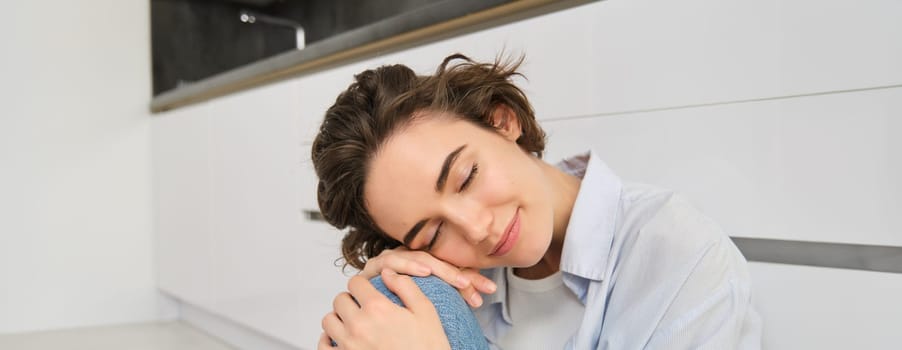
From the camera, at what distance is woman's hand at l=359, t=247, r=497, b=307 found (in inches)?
34.0

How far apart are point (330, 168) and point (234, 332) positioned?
1.93m

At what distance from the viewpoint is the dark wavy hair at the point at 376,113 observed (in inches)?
35.9

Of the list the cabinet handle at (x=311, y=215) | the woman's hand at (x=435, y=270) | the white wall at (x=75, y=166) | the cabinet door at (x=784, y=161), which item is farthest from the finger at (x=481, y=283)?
the white wall at (x=75, y=166)

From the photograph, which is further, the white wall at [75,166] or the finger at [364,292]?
the white wall at [75,166]

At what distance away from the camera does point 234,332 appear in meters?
2.69

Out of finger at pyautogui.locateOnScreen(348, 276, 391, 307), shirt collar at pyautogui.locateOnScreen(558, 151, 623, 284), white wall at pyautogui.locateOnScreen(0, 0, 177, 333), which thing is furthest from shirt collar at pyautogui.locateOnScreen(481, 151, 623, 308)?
white wall at pyautogui.locateOnScreen(0, 0, 177, 333)

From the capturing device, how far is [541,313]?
3.13ft

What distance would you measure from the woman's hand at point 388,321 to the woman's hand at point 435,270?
3 centimetres

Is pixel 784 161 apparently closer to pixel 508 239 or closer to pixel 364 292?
pixel 508 239

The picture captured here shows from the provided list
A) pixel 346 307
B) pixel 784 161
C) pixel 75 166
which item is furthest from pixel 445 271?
pixel 75 166

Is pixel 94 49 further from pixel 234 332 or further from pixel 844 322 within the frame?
pixel 844 322

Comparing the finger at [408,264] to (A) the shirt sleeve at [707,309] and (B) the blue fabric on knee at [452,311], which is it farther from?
(A) the shirt sleeve at [707,309]

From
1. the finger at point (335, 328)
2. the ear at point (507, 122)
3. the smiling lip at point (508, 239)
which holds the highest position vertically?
the ear at point (507, 122)

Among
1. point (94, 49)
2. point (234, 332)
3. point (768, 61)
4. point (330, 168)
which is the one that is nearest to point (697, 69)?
point (768, 61)
